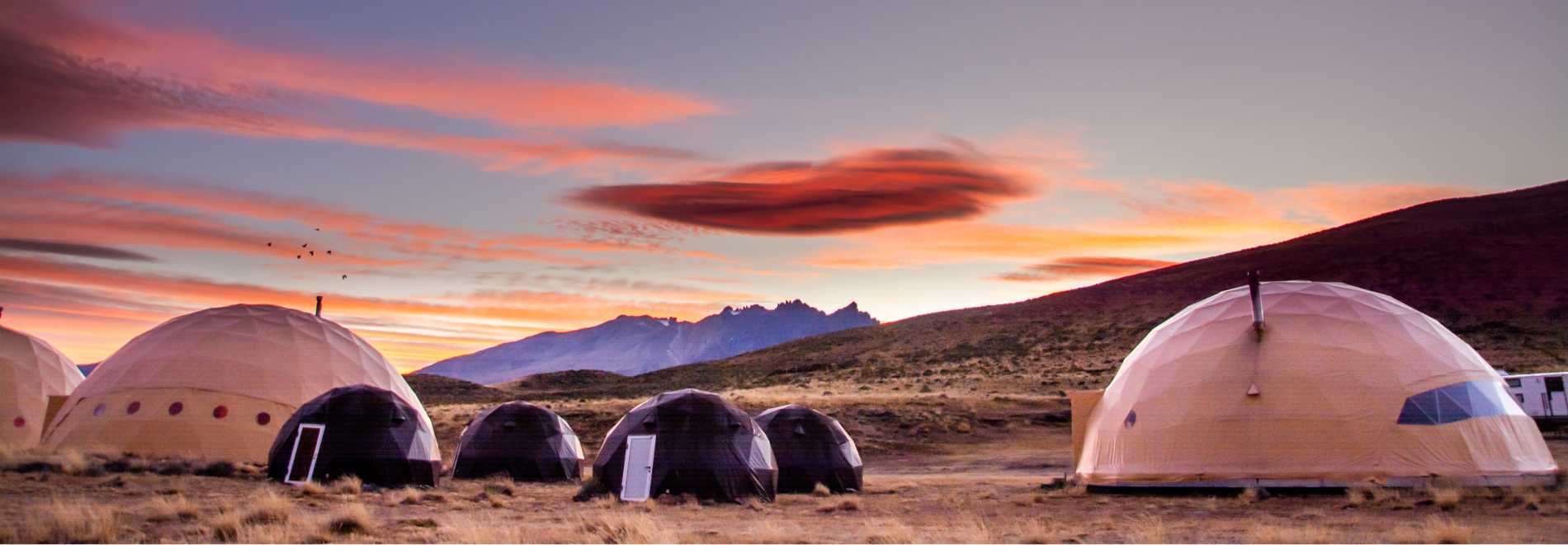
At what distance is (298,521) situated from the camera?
1348 centimetres

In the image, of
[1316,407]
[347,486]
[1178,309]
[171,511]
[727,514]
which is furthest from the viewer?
[1178,309]

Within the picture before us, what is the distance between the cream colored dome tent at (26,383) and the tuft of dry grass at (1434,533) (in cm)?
3544

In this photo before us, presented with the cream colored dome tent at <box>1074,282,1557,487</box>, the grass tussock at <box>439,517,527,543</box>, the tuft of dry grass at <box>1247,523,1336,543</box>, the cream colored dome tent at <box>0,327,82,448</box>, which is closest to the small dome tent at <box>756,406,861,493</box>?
the cream colored dome tent at <box>1074,282,1557,487</box>

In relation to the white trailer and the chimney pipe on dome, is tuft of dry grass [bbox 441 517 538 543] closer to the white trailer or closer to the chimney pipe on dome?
the chimney pipe on dome

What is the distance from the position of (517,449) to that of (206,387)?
8.03 meters

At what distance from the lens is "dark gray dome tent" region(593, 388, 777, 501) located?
20000mm

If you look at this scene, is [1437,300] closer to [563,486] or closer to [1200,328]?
[1200,328]

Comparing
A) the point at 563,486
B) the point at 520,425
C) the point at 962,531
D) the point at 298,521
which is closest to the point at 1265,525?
the point at 962,531

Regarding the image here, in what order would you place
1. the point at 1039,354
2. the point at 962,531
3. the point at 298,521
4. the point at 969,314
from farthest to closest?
the point at 969,314 → the point at 1039,354 → the point at 962,531 → the point at 298,521

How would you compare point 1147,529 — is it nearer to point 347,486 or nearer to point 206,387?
point 347,486

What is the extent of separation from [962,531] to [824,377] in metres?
50.2

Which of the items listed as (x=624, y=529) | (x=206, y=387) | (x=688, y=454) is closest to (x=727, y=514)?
(x=688, y=454)

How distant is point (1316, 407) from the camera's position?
18844 millimetres

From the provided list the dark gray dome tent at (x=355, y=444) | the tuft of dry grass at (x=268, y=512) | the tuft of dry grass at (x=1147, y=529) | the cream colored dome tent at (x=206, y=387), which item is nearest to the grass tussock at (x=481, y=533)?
the tuft of dry grass at (x=268, y=512)
